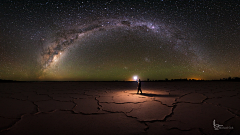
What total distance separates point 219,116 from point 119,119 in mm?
1903

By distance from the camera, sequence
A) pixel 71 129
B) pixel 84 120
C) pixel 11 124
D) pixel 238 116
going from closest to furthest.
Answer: pixel 71 129 → pixel 11 124 → pixel 84 120 → pixel 238 116

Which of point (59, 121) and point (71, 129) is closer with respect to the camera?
point (71, 129)

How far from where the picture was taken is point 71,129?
2014 mm

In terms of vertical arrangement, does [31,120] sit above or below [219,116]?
below

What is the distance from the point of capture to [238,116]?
255cm

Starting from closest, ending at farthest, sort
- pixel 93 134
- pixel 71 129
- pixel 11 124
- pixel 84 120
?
1. pixel 93 134
2. pixel 71 129
3. pixel 11 124
4. pixel 84 120

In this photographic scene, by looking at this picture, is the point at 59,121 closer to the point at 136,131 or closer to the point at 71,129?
the point at 71,129

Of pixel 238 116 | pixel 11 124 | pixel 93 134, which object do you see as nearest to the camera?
pixel 93 134

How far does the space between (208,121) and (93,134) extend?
1919 millimetres

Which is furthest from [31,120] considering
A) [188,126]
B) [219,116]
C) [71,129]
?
[219,116]

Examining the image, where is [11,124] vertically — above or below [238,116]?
below

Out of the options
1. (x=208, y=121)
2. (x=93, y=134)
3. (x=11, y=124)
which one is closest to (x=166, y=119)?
(x=208, y=121)

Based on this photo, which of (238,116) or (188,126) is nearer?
(188,126)

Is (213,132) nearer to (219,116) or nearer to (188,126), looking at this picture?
(188,126)
